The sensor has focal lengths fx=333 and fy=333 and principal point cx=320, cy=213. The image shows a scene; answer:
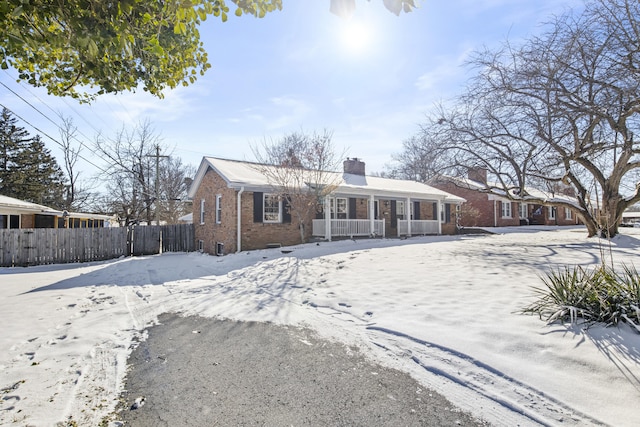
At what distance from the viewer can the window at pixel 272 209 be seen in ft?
48.9

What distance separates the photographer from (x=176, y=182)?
3891 centimetres

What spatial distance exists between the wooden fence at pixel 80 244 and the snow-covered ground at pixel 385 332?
5.23m

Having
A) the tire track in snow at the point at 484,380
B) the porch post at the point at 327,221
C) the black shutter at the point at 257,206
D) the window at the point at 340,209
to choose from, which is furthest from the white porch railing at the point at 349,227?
the tire track in snow at the point at 484,380

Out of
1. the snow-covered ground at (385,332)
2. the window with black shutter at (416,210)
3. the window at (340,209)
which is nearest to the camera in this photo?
the snow-covered ground at (385,332)

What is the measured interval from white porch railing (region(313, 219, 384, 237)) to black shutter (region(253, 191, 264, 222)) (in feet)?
9.64

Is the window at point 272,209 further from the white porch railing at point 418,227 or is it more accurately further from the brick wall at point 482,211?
the brick wall at point 482,211

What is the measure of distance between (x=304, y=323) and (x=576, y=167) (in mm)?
16874

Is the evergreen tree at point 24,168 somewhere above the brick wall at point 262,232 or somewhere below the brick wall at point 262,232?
above

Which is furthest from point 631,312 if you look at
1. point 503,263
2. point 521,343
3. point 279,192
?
point 279,192

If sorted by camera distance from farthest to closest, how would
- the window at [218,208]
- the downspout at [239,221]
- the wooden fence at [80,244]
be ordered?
the window at [218,208] → the downspout at [239,221] → the wooden fence at [80,244]

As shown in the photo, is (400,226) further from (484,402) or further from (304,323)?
(484,402)

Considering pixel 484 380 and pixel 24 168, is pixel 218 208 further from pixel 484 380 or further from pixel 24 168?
pixel 24 168

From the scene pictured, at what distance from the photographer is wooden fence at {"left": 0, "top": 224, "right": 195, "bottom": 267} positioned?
1294 cm

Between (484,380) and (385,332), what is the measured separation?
4.89 ft
